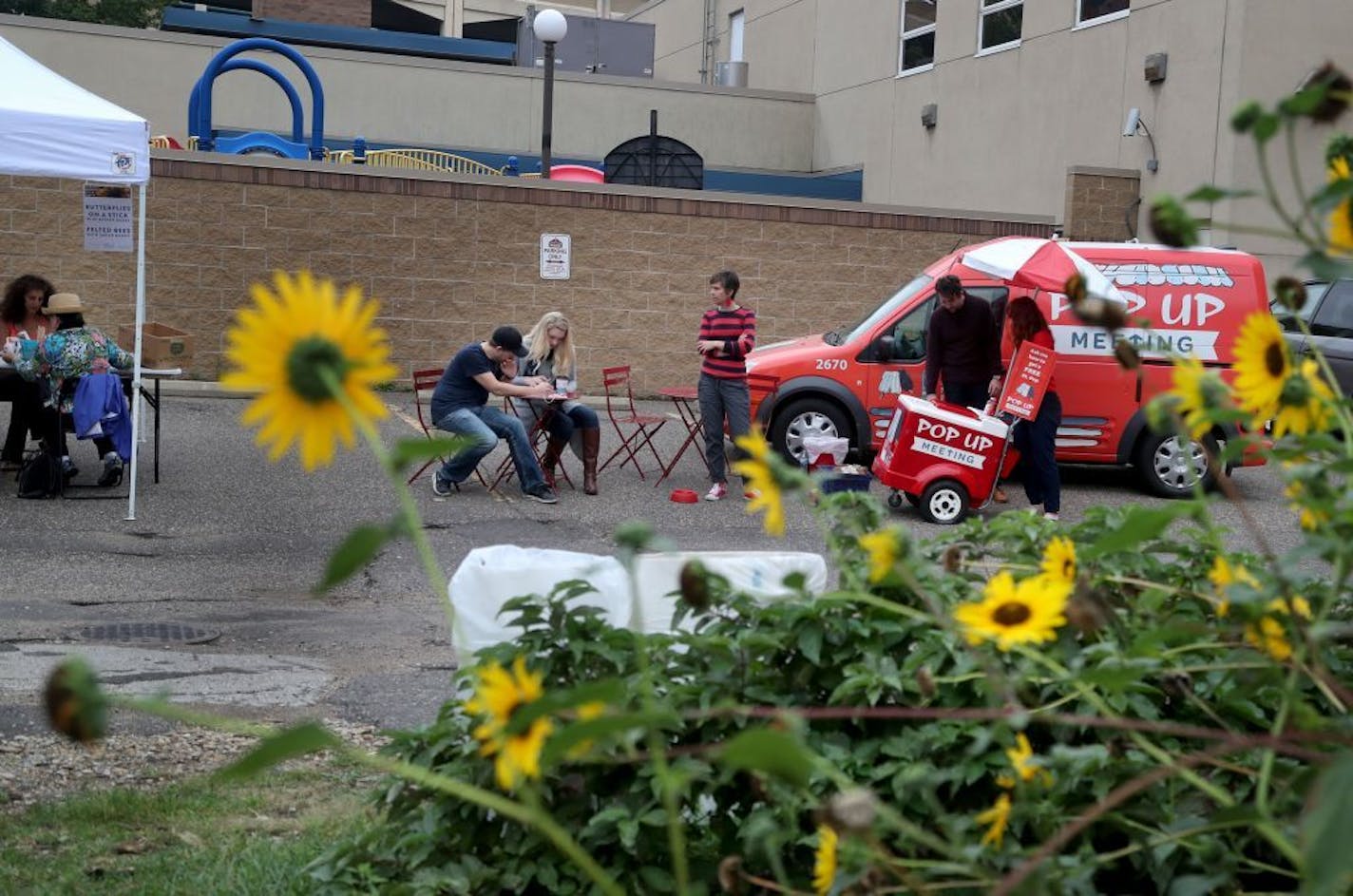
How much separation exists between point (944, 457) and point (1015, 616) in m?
10.1

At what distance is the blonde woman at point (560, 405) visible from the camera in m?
12.6

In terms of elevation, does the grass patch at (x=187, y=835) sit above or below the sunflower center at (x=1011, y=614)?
below

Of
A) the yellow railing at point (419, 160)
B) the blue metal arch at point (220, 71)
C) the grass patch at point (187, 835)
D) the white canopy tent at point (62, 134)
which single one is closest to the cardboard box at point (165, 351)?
the white canopy tent at point (62, 134)

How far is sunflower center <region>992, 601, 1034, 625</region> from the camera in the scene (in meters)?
1.86

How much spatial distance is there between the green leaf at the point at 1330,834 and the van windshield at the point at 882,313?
1261cm

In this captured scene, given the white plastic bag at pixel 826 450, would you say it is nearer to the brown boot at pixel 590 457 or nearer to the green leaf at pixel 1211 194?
the brown boot at pixel 590 457

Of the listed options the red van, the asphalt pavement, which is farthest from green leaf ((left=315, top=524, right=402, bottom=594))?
the red van

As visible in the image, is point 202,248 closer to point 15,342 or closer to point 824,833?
point 15,342

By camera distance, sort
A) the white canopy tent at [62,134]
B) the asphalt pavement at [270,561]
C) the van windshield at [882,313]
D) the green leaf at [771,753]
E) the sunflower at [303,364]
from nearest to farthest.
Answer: the green leaf at [771,753] < the sunflower at [303,364] < the asphalt pavement at [270,561] < the white canopy tent at [62,134] < the van windshield at [882,313]

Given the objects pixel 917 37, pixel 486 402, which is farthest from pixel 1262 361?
pixel 917 37

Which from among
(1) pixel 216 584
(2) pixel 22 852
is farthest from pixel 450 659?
(2) pixel 22 852

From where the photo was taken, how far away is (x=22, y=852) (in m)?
4.61

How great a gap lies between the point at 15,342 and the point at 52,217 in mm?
6189

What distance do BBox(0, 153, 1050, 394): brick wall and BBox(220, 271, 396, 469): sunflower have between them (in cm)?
1674
